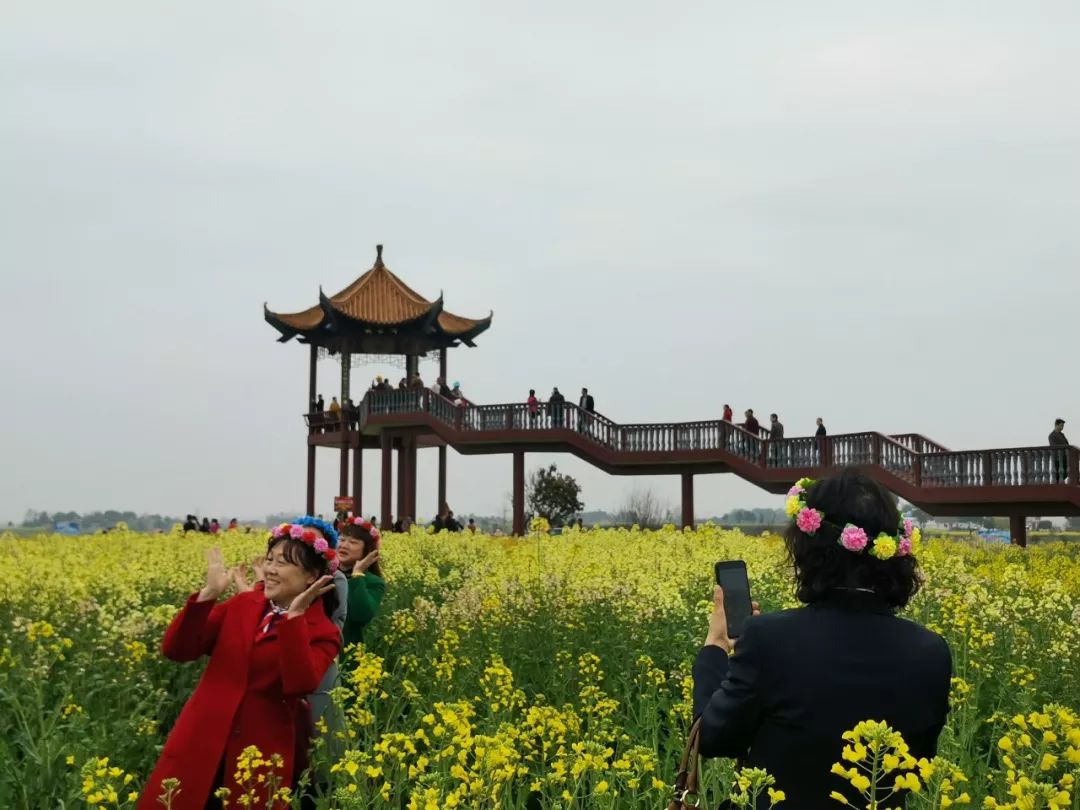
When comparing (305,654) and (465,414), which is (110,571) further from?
(465,414)

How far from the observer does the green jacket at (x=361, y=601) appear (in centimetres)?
568

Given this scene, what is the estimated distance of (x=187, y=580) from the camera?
9547 millimetres

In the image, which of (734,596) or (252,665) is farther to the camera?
(252,665)

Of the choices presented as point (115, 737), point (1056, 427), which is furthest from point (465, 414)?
point (115, 737)

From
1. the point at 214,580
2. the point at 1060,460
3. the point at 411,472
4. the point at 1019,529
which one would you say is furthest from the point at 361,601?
the point at 411,472

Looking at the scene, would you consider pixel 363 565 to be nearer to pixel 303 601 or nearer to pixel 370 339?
pixel 303 601

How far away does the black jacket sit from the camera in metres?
2.38

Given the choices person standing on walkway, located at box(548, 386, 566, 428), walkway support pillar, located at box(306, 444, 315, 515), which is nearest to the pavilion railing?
person standing on walkway, located at box(548, 386, 566, 428)

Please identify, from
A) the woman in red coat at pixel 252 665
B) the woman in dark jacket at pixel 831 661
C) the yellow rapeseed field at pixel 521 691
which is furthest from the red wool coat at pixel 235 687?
the woman in dark jacket at pixel 831 661

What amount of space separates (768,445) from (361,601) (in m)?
18.8

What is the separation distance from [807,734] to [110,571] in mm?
8454

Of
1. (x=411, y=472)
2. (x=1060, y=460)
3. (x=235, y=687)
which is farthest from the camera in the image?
(x=411, y=472)

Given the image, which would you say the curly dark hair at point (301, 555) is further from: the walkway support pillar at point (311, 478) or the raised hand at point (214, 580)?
the walkway support pillar at point (311, 478)

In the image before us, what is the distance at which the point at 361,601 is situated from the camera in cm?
568
